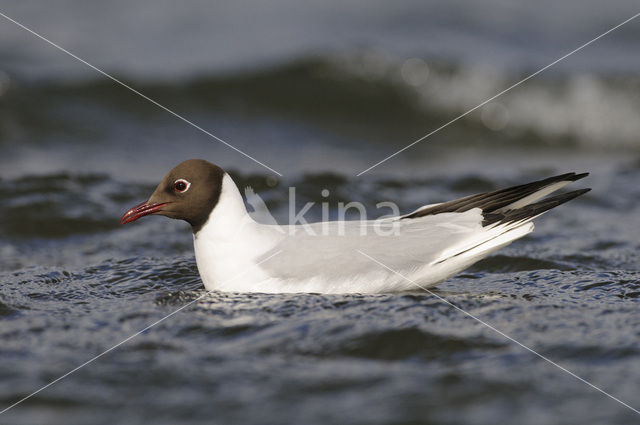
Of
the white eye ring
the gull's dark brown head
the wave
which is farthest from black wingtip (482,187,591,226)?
the wave

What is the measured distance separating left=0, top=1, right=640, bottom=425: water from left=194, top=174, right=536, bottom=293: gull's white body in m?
0.17

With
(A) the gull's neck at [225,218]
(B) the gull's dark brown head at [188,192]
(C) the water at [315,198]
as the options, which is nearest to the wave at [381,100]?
(C) the water at [315,198]

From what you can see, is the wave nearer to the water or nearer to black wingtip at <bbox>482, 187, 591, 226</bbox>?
the water

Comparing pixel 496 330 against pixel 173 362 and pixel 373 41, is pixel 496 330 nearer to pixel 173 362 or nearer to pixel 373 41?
pixel 173 362

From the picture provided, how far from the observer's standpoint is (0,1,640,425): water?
4258 millimetres

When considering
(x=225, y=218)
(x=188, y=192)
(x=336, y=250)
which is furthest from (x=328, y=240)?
(x=188, y=192)

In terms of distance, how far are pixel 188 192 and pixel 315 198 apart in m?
3.31

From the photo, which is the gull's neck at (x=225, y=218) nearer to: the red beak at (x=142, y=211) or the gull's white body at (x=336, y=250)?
the gull's white body at (x=336, y=250)

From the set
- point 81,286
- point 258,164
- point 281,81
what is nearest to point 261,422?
point 81,286

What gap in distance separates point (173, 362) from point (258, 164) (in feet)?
19.1

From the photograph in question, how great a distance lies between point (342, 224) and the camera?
19.0ft

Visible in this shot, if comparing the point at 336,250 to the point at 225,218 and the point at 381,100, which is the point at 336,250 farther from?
the point at 381,100

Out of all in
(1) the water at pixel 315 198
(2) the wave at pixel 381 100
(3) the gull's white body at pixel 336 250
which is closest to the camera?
(1) the water at pixel 315 198

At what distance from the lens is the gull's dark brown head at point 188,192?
561 centimetres
